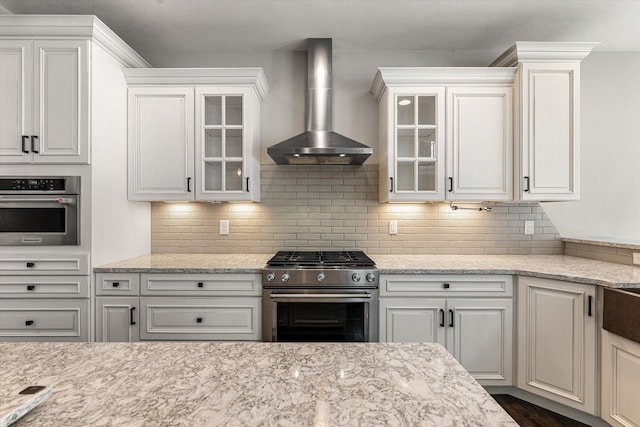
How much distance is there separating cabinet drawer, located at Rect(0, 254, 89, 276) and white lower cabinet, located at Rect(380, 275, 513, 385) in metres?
2.04

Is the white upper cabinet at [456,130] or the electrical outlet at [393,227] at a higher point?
the white upper cabinet at [456,130]

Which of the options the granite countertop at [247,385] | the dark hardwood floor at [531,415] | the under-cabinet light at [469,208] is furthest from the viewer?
the under-cabinet light at [469,208]

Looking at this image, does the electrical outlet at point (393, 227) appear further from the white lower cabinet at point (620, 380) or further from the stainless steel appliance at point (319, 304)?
the white lower cabinet at point (620, 380)

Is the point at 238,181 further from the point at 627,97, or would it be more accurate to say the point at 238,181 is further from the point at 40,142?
the point at 627,97

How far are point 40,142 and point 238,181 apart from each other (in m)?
1.29

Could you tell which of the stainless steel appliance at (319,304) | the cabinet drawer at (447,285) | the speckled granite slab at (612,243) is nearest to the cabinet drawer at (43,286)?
the stainless steel appliance at (319,304)

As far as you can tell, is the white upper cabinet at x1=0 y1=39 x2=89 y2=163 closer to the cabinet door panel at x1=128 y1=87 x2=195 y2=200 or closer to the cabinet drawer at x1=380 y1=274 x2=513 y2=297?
the cabinet door panel at x1=128 y1=87 x2=195 y2=200

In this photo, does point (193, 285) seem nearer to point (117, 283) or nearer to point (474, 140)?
point (117, 283)

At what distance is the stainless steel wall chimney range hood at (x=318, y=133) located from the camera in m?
2.47

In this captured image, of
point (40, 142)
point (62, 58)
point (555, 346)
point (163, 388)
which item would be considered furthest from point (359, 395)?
point (62, 58)

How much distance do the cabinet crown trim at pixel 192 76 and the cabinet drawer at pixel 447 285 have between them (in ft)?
6.15

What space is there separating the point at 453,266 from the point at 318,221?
47.2 inches

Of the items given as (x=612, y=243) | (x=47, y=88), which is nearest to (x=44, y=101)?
A: (x=47, y=88)

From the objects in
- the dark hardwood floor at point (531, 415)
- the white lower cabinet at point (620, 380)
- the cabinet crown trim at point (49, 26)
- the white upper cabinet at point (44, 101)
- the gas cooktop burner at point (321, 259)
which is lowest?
the dark hardwood floor at point (531, 415)
